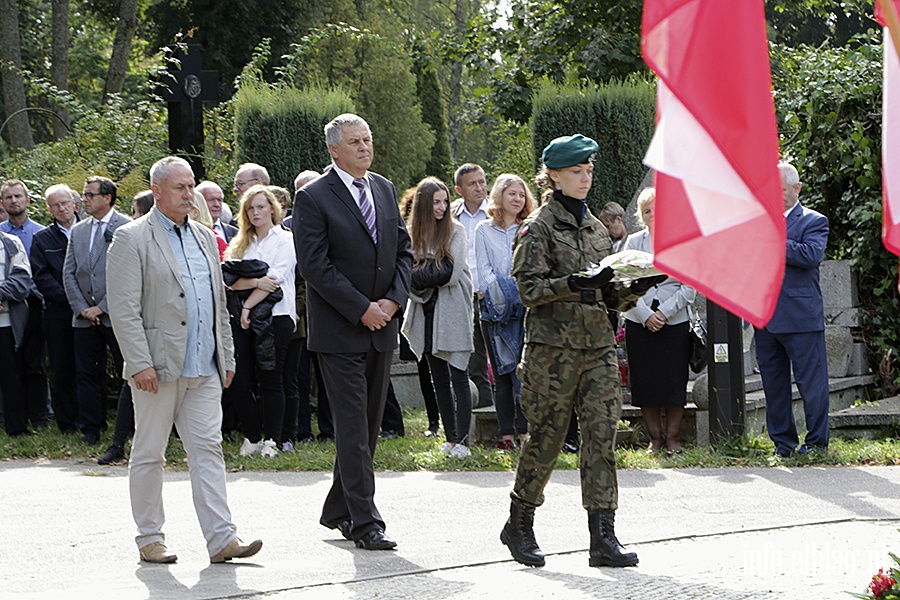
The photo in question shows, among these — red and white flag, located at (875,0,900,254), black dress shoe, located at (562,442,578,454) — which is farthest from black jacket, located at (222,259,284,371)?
red and white flag, located at (875,0,900,254)

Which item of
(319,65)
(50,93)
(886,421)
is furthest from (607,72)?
(319,65)

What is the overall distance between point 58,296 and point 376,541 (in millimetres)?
6129

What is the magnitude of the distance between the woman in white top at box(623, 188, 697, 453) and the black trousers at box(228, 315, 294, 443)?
280cm

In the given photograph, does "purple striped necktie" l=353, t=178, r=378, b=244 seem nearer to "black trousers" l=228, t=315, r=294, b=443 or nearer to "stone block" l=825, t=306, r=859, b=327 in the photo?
"black trousers" l=228, t=315, r=294, b=443

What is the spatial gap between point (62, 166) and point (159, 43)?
1755 centimetres

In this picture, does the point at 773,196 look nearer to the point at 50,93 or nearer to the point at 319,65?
the point at 50,93

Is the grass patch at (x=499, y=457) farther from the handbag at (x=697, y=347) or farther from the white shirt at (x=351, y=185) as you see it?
the white shirt at (x=351, y=185)

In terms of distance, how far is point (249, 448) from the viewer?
10.8 meters

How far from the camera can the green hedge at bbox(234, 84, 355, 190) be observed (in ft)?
48.7

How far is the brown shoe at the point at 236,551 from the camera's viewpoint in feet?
22.7

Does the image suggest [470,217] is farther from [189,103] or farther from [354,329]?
[189,103]

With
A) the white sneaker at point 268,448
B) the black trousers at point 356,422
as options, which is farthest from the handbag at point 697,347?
the black trousers at point 356,422

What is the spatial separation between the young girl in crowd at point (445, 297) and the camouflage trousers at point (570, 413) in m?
3.53

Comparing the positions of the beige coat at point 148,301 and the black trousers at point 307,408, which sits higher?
the beige coat at point 148,301
